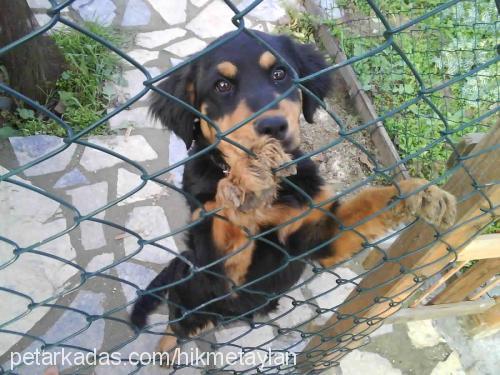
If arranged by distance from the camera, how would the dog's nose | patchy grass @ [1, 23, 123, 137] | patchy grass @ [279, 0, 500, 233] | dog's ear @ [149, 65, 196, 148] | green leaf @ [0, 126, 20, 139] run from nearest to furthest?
the dog's nose, dog's ear @ [149, 65, 196, 148], green leaf @ [0, 126, 20, 139], patchy grass @ [1, 23, 123, 137], patchy grass @ [279, 0, 500, 233]

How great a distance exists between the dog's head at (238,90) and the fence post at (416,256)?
23.5 inches

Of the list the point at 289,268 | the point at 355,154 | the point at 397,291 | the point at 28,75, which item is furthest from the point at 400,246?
the point at 28,75

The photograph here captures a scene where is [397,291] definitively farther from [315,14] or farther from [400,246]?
[315,14]

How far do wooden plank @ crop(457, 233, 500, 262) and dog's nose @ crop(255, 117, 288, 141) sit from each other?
91 cm

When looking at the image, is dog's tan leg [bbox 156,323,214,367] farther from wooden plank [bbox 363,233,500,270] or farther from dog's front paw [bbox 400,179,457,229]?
dog's front paw [bbox 400,179,457,229]

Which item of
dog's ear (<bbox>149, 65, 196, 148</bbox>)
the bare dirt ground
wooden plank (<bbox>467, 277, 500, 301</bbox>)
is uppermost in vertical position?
the bare dirt ground

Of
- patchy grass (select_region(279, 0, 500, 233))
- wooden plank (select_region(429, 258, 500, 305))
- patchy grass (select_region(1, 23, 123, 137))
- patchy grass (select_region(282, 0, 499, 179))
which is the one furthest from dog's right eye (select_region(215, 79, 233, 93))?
patchy grass (select_region(279, 0, 500, 233))

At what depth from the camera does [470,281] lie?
2.38 meters

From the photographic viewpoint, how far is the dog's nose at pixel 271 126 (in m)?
1.59

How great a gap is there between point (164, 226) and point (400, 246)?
1924 mm

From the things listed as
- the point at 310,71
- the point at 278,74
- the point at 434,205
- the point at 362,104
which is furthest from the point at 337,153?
the point at 434,205

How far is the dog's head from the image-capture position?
5.86 ft

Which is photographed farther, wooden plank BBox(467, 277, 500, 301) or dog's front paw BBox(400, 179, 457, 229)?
wooden plank BBox(467, 277, 500, 301)

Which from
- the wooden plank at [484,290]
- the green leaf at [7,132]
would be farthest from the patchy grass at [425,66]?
the green leaf at [7,132]
